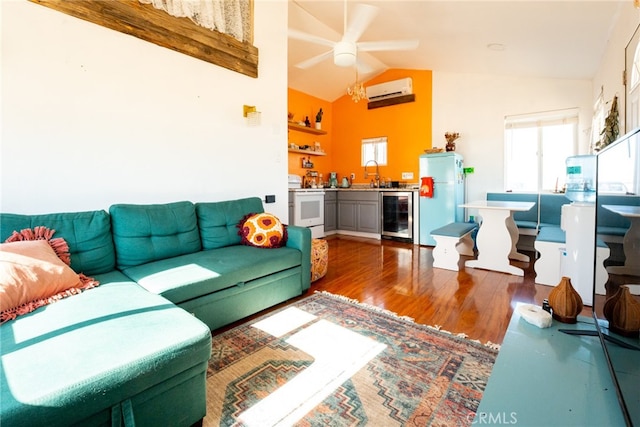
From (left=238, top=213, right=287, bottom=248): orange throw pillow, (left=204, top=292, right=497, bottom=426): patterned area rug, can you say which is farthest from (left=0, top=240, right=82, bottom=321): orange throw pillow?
(left=238, top=213, right=287, bottom=248): orange throw pillow

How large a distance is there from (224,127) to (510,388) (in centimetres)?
295

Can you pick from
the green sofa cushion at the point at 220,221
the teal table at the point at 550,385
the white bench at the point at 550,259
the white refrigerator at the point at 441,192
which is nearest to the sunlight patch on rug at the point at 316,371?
the teal table at the point at 550,385

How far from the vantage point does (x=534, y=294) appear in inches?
108

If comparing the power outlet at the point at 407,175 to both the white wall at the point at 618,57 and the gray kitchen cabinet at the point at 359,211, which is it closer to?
the gray kitchen cabinet at the point at 359,211

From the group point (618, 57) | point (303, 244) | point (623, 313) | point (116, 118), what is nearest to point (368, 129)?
point (618, 57)

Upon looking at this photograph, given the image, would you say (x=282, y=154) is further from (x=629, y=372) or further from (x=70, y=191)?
(x=629, y=372)

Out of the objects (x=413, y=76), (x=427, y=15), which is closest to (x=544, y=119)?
(x=413, y=76)

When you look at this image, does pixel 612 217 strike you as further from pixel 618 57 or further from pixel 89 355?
pixel 618 57

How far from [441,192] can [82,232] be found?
180 inches

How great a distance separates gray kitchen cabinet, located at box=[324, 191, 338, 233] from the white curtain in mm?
3303

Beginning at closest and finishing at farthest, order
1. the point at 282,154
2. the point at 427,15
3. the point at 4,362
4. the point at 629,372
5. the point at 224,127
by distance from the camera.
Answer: the point at 629,372 → the point at 4,362 → the point at 224,127 → the point at 427,15 → the point at 282,154

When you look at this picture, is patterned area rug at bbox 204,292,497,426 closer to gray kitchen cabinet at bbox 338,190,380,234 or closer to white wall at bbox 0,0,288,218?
white wall at bbox 0,0,288,218

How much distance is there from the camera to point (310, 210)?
5.34m

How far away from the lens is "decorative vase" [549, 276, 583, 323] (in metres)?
1.30
